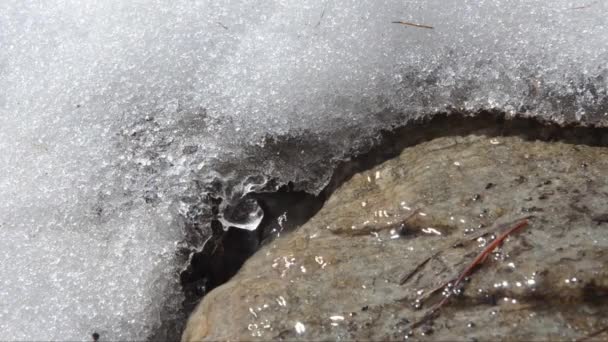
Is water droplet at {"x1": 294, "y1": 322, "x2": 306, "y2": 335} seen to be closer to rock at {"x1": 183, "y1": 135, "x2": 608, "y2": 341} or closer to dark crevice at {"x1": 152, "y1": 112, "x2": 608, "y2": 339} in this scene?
rock at {"x1": 183, "y1": 135, "x2": 608, "y2": 341}

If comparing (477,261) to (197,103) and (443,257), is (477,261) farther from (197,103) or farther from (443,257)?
(197,103)

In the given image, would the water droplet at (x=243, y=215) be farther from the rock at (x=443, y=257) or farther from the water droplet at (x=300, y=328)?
the water droplet at (x=300, y=328)

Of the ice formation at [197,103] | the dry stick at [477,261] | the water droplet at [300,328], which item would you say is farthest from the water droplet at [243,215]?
the dry stick at [477,261]

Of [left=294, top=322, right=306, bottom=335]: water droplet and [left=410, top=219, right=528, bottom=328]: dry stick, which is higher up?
[left=410, top=219, right=528, bottom=328]: dry stick

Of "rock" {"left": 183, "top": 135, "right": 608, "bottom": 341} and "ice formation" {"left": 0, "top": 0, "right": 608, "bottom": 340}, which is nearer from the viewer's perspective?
"rock" {"left": 183, "top": 135, "right": 608, "bottom": 341}

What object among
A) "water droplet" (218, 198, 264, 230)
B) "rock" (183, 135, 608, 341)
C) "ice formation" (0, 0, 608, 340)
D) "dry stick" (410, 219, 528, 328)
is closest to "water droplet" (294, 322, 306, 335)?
"rock" (183, 135, 608, 341)

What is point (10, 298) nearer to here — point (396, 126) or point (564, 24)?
point (396, 126)

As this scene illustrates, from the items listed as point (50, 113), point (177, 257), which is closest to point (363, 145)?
point (177, 257)

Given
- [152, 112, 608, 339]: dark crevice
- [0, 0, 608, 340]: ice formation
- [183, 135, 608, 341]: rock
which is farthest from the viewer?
[152, 112, 608, 339]: dark crevice
